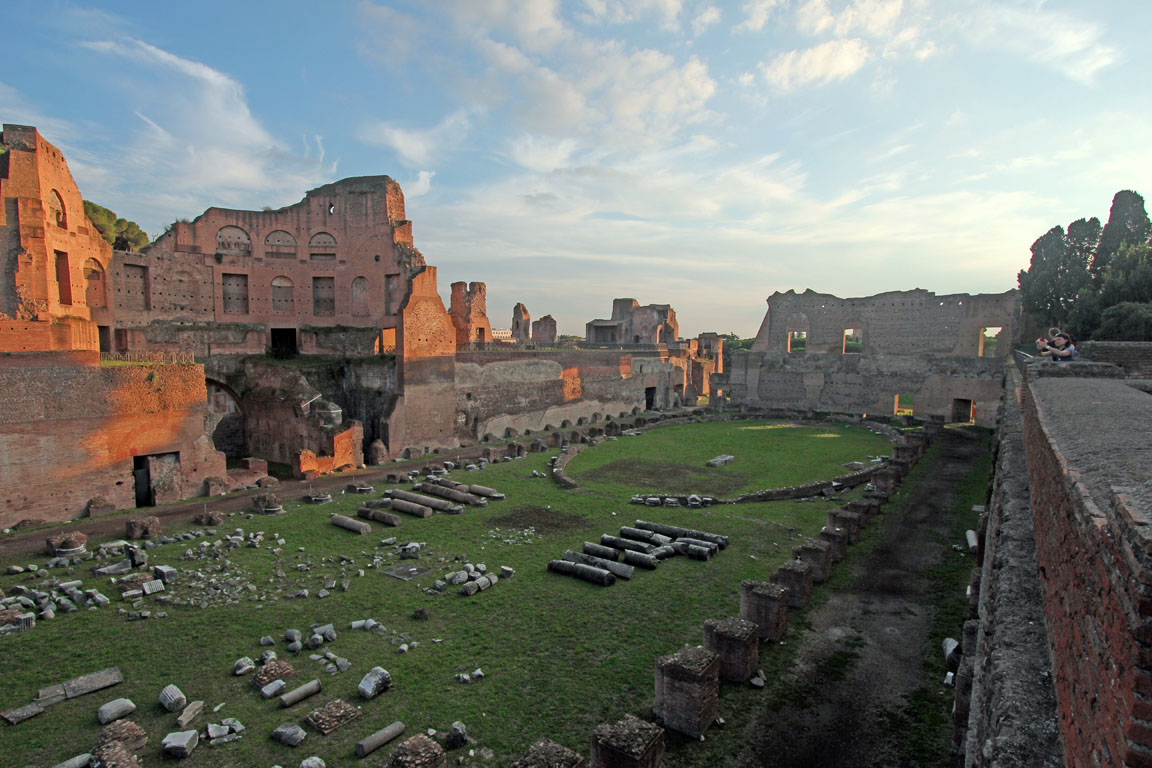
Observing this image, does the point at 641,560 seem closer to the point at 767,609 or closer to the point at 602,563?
the point at 602,563

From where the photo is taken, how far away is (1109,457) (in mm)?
3492

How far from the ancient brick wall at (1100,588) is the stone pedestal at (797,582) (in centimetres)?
369

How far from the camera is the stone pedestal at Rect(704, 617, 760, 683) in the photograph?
621 cm

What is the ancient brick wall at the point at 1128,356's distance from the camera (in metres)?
14.2

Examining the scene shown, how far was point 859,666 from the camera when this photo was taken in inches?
257

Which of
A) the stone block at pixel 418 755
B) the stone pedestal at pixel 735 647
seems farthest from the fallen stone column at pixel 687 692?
the stone block at pixel 418 755

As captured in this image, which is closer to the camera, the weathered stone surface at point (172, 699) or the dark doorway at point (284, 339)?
the weathered stone surface at point (172, 699)

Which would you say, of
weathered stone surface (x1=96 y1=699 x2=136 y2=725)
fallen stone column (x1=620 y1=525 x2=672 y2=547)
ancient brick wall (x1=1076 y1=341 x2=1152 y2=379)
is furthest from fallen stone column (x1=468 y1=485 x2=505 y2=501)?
ancient brick wall (x1=1076 y1=341 x2=1152 y2=379)

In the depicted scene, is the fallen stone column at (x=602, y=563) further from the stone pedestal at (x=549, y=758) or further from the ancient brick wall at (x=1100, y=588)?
the ancient brick wall at (x=1100, y=588)

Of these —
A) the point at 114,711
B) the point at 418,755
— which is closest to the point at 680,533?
the point at 418,755

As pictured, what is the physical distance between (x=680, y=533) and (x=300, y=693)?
21.8ft

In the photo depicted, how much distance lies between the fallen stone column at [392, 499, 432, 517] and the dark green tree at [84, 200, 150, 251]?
26.3 meters

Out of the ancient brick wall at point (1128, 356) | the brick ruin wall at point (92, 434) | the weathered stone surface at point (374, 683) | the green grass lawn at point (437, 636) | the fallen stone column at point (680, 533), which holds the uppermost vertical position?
the ancient brick wall at point (1128, 356)

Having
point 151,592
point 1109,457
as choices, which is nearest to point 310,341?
point 151,592
